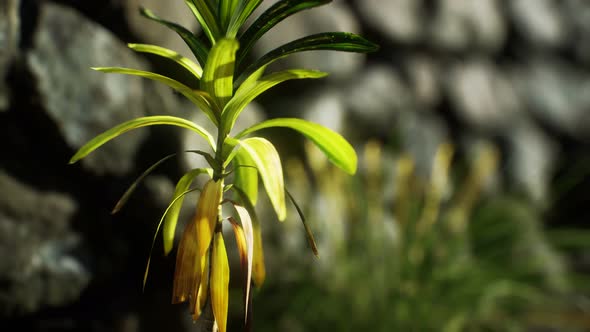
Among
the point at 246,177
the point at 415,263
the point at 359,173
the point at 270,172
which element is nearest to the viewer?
the point at 270,172

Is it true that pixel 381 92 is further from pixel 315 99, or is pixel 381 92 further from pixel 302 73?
pixel 302 73

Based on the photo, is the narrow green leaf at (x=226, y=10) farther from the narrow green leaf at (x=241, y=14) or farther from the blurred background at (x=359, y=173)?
the blurred background at (x=359, y=173)

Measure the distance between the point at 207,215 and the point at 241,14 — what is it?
20 cm

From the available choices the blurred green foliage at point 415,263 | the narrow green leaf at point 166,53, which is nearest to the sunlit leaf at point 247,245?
the narrow green leaf at point 166,53

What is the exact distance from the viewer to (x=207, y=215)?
1.72 ft

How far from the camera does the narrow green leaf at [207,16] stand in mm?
552

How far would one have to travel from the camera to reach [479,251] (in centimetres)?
169

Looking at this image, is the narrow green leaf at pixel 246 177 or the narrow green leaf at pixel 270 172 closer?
the narrow green leaf at pixel 270 172

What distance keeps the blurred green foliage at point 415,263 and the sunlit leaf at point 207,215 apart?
0.79 meters

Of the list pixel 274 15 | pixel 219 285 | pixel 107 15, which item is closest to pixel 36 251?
pixel 107 15

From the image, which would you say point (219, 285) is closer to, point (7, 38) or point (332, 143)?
point (332, 143)

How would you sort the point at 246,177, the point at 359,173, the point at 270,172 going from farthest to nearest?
1. the point at 359,173
2. the point at 246,177
3. the point at 270,172

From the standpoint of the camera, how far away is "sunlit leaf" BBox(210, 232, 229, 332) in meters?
0.53

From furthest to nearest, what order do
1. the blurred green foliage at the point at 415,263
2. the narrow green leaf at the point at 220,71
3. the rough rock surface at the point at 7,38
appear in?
the blurred green foliage at the point at 415,263, the rough rock surface at the point at 7,38, the narrow green leaf at the point at 220,71
